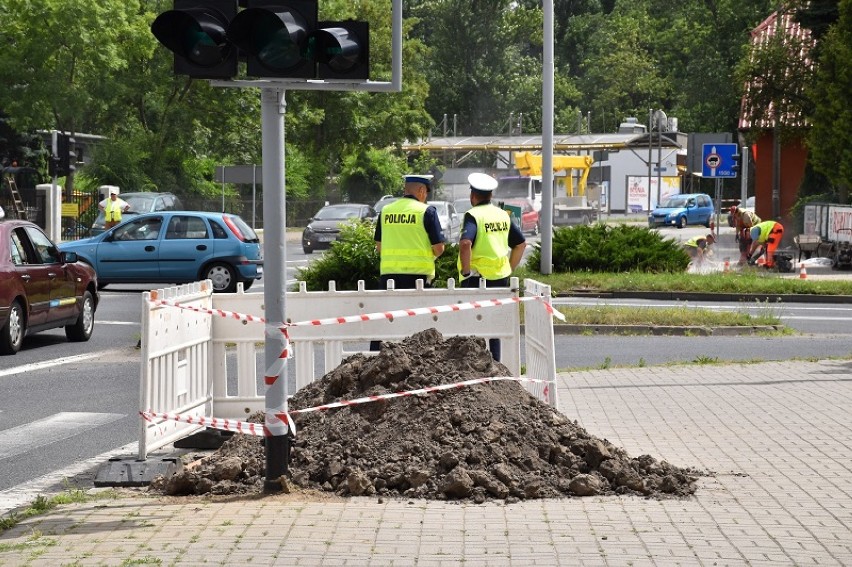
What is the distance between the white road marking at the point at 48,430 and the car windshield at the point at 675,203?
Answer: 182ft

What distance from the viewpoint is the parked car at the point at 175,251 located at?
26281 millimetres

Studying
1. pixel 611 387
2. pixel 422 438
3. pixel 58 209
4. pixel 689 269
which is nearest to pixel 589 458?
pixel 422 438

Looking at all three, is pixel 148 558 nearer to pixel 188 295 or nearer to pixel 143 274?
pixel 188 295

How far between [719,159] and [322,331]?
2342 cm

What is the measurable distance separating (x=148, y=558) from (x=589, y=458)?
111 inches

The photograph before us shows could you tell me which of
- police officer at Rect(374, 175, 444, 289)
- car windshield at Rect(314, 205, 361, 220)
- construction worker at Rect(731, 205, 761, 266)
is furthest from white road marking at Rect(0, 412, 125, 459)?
car windshield at Rect(314, 205, 361, 220)

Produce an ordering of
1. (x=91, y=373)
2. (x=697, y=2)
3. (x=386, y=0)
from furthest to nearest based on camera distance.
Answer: (x=697, y=2)
(x=386, y=0)
(x=91, y=373)

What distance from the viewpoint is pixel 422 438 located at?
8023mm

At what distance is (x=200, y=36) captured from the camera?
292 inches

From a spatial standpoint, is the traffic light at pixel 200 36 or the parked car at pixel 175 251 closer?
the traffic light at pixel 200 36

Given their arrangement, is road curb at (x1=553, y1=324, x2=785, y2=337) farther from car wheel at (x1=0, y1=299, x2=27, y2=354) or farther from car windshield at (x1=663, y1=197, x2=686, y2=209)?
car windshield at (x1=663, y1=197, x2=686, y2=209)

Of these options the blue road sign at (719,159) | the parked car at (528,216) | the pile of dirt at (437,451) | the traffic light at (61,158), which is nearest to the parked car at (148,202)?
the traffic light at (61,158)

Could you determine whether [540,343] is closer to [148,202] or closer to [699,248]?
[699,248]

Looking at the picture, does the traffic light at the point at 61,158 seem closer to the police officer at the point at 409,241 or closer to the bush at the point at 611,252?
the bush at the point at 611,252
